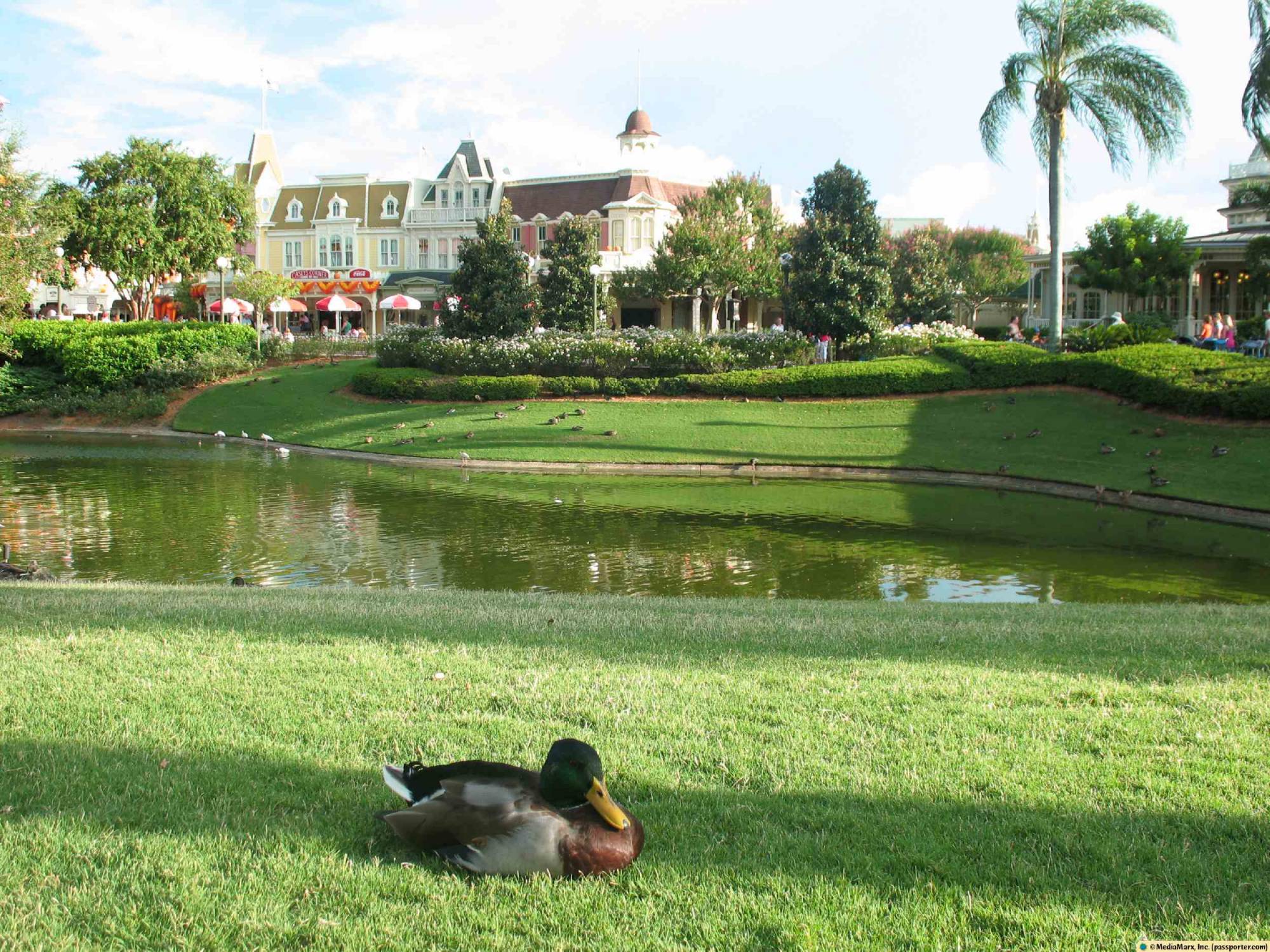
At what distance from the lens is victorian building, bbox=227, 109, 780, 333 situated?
56875 millimetres

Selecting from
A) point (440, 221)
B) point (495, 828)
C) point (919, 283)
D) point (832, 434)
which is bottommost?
point (495, 828)

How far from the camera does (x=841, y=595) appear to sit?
11.9 meters

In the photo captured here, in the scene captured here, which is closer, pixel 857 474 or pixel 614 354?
pixel 857 474

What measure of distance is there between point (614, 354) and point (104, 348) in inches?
732

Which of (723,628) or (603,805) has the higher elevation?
(603,805)

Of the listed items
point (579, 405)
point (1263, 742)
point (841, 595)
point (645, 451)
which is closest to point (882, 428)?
point (645, 451)

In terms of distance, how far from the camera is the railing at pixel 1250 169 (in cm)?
4588

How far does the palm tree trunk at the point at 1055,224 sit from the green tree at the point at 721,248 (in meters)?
18.4

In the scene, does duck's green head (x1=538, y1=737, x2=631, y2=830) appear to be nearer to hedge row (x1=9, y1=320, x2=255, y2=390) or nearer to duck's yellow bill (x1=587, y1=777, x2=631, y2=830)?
duck's yellow bill (x1=587, y1=777, x2=631, y2=830)

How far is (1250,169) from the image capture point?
46906mm

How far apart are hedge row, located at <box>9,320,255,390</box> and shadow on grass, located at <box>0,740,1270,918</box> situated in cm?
3530

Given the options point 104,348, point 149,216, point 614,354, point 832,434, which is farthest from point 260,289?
point 832,434

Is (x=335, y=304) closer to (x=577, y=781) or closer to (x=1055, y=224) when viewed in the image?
(x=1055, y=224)

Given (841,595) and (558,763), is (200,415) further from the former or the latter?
(558,763)
